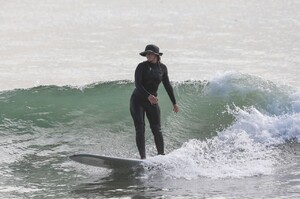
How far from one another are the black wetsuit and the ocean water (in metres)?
0.41

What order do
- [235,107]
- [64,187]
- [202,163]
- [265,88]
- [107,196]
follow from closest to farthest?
[107,196] < [64,187] < [202,163] < [235,107] < [265,88]

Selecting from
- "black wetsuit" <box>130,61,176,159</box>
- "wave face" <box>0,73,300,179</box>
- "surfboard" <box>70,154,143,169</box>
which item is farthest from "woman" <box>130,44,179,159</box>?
"wave face" <box>0,73,300,179</box>

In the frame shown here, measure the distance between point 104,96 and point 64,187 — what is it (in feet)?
19.6

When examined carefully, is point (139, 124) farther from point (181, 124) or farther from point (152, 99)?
point (181, 124)

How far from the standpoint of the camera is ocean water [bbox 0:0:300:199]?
33.0ft

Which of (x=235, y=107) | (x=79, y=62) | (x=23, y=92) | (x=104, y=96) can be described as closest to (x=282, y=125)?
(x=235, y=107)

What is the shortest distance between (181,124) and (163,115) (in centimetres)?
64

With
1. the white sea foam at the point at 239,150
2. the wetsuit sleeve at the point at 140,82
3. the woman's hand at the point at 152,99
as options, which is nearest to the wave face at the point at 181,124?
the white sea foam at the point at 239,150

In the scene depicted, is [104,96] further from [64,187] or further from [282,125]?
[64,187]

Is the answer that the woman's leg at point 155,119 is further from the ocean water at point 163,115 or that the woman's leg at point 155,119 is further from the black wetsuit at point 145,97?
the ocean water at point 163,115

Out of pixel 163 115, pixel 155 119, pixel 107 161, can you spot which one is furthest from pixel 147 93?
pixel 163 115

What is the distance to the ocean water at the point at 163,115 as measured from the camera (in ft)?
33.0

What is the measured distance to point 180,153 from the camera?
11000 millimetres

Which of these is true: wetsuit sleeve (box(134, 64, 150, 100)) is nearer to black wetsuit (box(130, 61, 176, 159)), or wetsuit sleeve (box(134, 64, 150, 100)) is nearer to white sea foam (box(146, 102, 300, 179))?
black wetsuit (box(130, 61, 176, 159))
